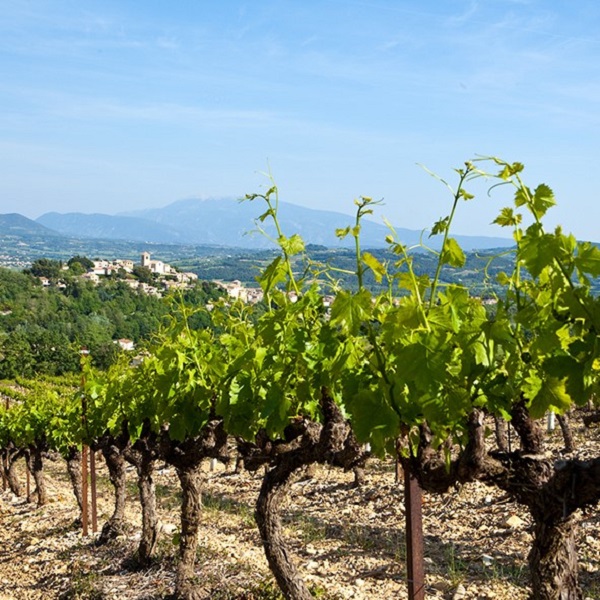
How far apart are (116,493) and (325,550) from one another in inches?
121

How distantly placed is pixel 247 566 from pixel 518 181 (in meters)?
5.37

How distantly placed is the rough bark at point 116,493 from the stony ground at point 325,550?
17cm

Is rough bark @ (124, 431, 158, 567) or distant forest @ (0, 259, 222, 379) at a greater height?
rough bark @ (124, 431, 158, 567)

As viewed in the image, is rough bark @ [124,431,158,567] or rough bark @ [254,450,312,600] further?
rough bark @ [124,431,158,567]

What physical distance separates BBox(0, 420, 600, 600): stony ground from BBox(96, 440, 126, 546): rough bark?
17 cm

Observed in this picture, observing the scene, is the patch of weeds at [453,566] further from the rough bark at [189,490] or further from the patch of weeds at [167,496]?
the patch of weeds at [167,496]

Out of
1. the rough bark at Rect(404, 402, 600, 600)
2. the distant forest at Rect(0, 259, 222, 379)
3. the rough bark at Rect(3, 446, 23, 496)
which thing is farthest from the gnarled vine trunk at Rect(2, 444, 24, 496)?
the distant forest at Rect(0, 259, 222, 379)

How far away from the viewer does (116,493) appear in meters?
8.87

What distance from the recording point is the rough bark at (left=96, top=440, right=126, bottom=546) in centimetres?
855

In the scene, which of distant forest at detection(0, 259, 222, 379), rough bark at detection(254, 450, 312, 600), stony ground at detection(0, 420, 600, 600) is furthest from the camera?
distant forest at detection(0, 259, 222, 379)

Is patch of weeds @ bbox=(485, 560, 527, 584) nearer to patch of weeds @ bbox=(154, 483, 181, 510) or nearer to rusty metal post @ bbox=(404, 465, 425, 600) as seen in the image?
rusty metal post @ bbox=(404, 465, 425, 600)

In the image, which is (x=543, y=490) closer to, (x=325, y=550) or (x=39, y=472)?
(x=325, y=550)

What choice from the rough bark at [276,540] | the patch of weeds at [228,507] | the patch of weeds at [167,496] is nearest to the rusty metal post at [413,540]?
the rough bark at [276,540]

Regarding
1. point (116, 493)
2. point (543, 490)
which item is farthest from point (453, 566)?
point (116, 493)
